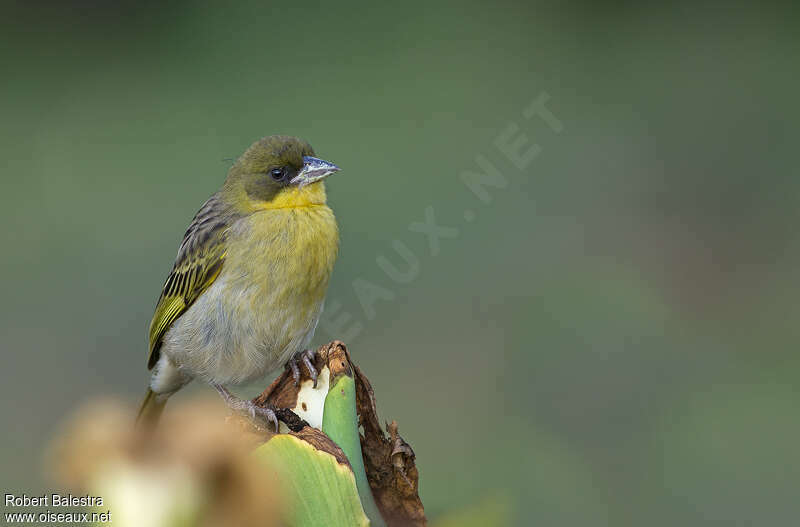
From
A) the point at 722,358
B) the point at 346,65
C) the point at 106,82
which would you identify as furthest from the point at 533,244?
the point at 106,82

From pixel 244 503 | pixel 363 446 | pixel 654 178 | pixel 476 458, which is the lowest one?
pixel 476 458

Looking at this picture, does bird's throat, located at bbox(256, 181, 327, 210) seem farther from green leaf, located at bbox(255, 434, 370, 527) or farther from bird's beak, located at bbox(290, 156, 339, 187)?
green leaf, located at bbox(255, 434, 370, 527)

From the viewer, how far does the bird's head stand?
277cm

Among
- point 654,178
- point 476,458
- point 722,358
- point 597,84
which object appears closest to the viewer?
point 476,458

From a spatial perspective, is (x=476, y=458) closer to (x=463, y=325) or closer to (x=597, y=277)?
(x=463, y=325)

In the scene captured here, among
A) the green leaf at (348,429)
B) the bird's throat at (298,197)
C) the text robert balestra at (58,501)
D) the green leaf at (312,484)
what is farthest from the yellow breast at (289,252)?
the green leaf at (312,484)

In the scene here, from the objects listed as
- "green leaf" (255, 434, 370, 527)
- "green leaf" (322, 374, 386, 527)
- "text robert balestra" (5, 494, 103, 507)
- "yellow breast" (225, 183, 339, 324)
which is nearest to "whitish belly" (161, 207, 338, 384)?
"yellow breast" (225, 183, 339, 324)

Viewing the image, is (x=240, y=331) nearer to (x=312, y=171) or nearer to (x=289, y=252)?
(x=289, y=252)

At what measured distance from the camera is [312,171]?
277 centimetres

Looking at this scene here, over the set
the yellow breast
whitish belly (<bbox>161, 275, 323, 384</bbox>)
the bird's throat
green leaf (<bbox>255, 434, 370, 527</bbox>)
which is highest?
green leaf (<bbox>255, 434, 370, 527</bbox>)

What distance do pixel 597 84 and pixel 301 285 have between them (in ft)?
11.5

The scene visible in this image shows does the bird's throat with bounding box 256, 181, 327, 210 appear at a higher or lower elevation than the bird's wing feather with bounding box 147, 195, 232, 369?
higher

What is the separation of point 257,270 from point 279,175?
29cm

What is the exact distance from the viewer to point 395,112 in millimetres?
5672
